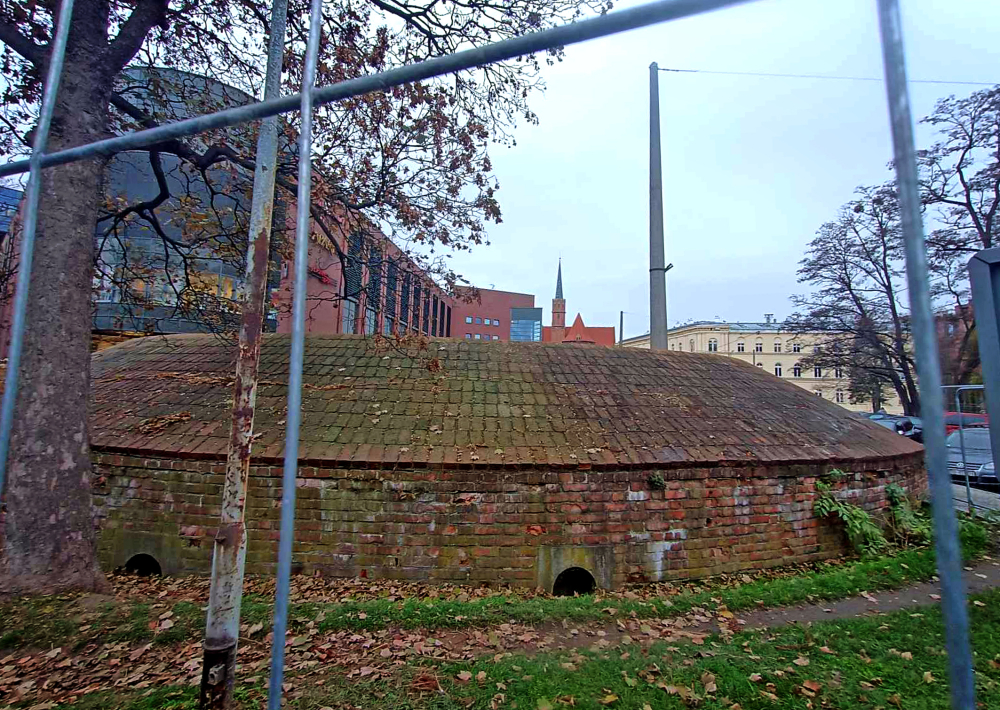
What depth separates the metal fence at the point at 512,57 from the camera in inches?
46.8

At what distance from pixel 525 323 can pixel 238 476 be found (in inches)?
2877

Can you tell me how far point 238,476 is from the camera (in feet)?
9.82

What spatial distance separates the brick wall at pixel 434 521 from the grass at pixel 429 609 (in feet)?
1.69

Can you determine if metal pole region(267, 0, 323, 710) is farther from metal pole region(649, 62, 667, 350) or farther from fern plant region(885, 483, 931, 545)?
metal pole region(649, 62, 667, 350)

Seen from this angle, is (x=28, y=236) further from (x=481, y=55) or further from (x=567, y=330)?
(x=567, y=330)

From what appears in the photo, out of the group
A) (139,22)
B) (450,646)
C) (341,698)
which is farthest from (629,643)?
(139,22)

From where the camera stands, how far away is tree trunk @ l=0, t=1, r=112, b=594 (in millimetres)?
3775

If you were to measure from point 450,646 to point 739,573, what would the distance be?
3.90 m

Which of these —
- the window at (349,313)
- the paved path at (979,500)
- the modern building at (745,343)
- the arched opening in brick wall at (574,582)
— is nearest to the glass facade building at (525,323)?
the modern building at (745,343)

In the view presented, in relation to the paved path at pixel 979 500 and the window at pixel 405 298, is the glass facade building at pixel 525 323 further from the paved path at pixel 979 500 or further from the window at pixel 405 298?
the window at pixel 405 298

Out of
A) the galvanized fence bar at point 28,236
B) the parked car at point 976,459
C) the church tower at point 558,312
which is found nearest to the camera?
the galvanized fence bar at point 28,236

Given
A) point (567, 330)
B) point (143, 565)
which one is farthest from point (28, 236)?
point (567, 330)

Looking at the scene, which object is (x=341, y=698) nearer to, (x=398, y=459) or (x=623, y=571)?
(x=398, y=459)

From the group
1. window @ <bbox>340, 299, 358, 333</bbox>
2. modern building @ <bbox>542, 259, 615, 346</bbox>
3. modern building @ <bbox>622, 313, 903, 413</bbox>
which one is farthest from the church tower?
window @ <bbox>340, 299, 358, 333</bbox>
